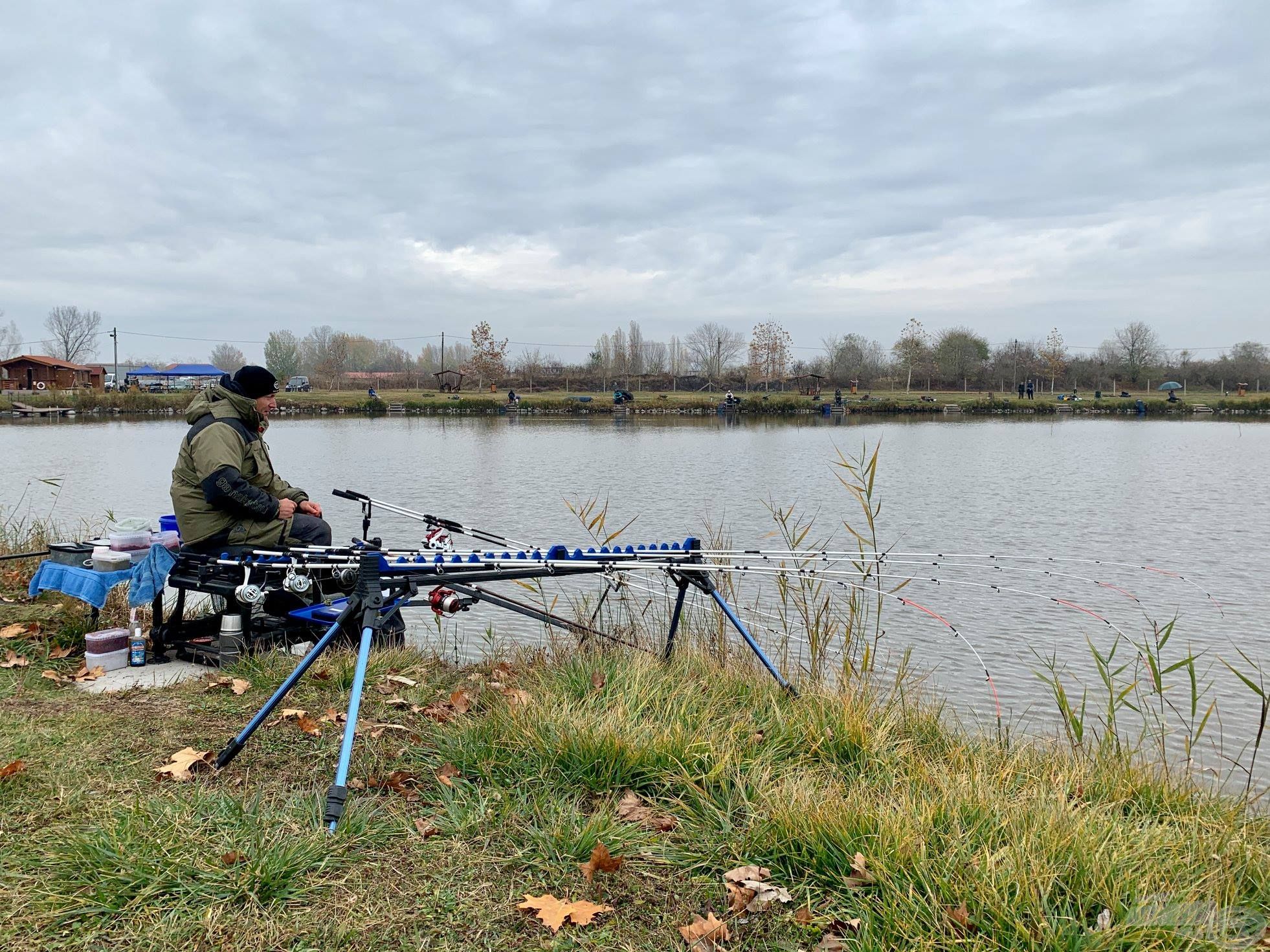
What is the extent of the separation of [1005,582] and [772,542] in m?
3.23

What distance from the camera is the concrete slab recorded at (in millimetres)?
5469

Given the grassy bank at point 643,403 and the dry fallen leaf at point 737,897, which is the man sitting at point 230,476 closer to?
the dry fallen leaf at point 737,897

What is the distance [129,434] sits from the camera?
4112 cm

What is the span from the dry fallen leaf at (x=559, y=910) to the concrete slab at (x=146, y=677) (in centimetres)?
344

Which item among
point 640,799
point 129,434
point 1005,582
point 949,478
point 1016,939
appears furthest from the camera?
point 129,434

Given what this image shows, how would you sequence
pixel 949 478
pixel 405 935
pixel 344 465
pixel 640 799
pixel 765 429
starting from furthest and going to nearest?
pixel 765 429 < pixel 344 465 < pixel 949 478 < pixel 640 799 < pixel 405 935

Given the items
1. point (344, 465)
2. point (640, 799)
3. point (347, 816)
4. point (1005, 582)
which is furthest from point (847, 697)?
point (344, 465)

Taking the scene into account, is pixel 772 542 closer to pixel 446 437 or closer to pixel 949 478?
pixel 949 478

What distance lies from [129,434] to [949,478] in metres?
35.4

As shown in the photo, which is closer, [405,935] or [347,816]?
[405,935]

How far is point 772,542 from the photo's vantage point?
1332cm

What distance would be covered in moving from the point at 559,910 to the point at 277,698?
5.35 ft

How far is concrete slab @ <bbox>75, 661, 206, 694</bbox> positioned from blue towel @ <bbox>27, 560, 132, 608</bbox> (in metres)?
0.47

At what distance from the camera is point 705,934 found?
2926 millimetres
